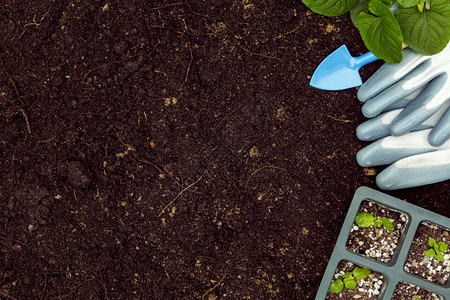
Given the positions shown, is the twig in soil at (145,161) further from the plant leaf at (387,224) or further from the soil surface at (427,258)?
the soil surface at (427,258)

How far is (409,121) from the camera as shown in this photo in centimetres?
107

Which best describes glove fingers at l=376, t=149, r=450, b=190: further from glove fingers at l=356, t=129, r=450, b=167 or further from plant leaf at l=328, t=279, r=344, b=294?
plant leaf at l=328, t=279, r=344, b=294

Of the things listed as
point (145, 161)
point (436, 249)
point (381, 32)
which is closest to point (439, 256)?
point (436, 249)

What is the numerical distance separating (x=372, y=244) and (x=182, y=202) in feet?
1.84

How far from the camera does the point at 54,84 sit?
3.88 feet

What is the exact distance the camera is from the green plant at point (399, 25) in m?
0.99

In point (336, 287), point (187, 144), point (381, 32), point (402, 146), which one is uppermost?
point (381, 32)

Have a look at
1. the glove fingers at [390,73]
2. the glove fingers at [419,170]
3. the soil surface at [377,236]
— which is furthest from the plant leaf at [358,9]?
the soil surface at [377,236]

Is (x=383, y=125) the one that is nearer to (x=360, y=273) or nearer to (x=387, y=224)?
(x=387, y=224)

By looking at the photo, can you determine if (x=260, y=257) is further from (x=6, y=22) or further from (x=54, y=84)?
(x=6, y=22)

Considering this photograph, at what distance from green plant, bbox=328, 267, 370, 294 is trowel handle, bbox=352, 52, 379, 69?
58cm

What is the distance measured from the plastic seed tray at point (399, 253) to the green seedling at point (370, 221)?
0.06 m

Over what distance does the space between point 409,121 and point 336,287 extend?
→ 0.49 m

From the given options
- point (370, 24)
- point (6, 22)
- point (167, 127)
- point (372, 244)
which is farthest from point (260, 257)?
point (6, 22)
